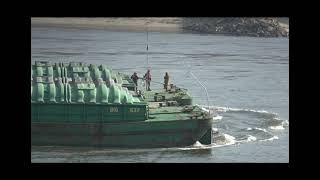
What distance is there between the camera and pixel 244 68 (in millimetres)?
11680

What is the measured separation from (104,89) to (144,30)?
737 mm

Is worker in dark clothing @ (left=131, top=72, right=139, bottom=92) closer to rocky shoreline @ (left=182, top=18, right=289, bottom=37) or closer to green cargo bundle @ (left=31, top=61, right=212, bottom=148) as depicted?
green cargo bundle @ (left=31, top=61, right=212, bottom=148)

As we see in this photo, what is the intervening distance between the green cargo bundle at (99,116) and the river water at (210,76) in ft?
0.29

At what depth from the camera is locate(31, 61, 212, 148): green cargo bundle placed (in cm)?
1138

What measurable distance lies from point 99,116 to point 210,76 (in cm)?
118

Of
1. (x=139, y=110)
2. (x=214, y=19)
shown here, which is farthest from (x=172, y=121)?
(x=214, y=19)

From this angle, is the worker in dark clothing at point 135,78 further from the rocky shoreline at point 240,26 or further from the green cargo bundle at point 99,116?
the rocky shoreline at point 240,26

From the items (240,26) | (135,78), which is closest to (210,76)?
(240,26)

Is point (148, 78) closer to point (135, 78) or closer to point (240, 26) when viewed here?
point (135, 78)

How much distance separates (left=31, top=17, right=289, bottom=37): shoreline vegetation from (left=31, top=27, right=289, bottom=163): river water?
2.8 inches

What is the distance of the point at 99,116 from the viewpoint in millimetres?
11398

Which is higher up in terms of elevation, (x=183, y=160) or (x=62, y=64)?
(x=62, y=64)
